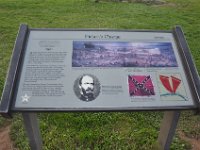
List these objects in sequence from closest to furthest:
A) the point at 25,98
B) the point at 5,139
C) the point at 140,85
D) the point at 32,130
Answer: the point at 25,98
the point at 140,85
the point at 32,130
the point at 5,139

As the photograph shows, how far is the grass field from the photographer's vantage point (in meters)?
4.52

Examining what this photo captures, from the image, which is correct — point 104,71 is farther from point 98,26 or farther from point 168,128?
point 98,26

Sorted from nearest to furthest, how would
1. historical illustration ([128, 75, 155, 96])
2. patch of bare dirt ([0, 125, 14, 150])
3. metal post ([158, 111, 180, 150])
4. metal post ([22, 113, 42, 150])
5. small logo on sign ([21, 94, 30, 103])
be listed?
1. small logo on sign ([21, 94, 30, 103])
2. historical illustration ([128, 75, 155, 96])
3. metal post ([22, 113, 42, 150])
4. metal post ([158, 111, 180, 150])
5. patch of bare dirt ([0, 125, 14, 150])

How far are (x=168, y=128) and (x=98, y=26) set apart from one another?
18.8 ft

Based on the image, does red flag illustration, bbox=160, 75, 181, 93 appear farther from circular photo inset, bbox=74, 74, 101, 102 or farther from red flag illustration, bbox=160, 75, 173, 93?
circular photo inset, bbox=74, 74, 101, 102

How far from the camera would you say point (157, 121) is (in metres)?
5.03

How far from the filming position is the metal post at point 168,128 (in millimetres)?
3701

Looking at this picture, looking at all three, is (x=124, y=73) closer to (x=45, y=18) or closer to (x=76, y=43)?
(x=76, y=43)

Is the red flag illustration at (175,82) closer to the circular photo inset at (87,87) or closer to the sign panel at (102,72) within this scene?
the sign panel at (102,72)

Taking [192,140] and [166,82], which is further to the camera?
[192,140]

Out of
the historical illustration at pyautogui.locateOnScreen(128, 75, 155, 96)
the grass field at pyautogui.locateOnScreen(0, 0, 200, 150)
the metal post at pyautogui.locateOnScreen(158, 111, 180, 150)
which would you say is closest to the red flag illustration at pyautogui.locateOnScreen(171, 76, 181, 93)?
the historical illustration at pyautogui.locateOnScreen(128, 75, 155, 96)

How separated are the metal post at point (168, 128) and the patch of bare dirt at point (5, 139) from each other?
1.81 metres

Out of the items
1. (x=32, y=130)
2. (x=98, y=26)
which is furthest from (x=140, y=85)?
(x=98, y=26)

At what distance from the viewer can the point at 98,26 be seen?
9.20m
